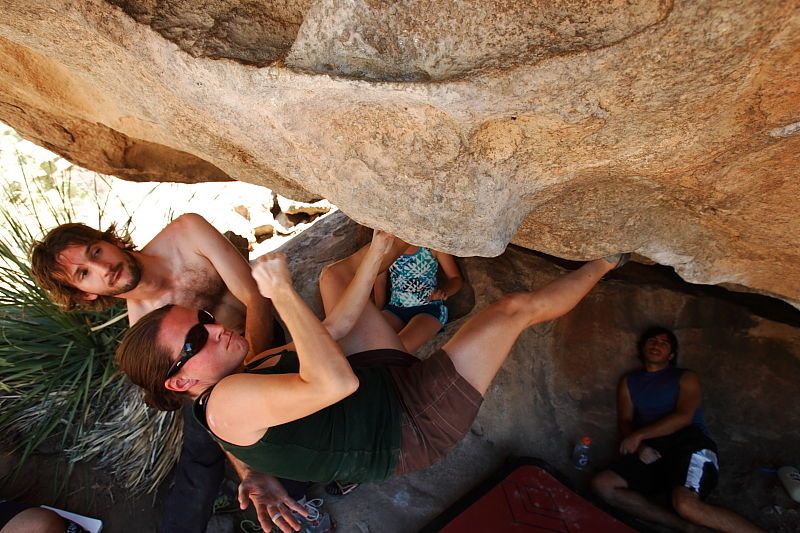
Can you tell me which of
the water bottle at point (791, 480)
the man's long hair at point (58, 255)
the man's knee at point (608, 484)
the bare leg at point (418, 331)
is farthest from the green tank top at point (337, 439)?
the water bottle at point (791, 480)

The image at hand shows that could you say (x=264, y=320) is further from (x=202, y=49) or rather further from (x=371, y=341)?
(x=202, y=49)

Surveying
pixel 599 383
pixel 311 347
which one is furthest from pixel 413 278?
pixel 599 383

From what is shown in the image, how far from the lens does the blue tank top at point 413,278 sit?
288 cm

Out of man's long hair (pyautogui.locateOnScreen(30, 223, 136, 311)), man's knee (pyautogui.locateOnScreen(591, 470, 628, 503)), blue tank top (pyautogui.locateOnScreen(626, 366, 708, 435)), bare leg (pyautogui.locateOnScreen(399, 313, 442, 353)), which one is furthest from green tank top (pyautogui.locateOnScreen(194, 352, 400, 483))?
blue tank top (pyautogui.locateOnScreen(626, 366, 708, 435))

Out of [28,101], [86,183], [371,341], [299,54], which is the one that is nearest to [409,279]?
[371,341]

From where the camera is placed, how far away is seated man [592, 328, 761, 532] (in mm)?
3000

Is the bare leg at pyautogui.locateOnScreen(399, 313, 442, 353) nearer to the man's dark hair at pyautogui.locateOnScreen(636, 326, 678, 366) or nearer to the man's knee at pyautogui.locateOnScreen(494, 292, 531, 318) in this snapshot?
the man's knee at pyautogui.locateOnScreen(494, 292, 531, 318)

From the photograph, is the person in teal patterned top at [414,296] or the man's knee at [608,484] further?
the man's knee at [608,484]

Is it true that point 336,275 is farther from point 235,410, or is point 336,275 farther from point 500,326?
point 235,410

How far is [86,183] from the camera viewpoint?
617cm

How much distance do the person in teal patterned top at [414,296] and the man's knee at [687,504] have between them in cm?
147

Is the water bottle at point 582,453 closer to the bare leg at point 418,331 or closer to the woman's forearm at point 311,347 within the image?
the bare leg at point 418,331

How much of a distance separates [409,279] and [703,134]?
1.59 m

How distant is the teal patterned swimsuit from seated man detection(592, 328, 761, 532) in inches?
50.3
